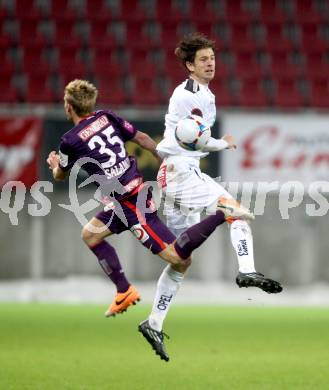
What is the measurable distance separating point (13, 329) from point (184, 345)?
205cm

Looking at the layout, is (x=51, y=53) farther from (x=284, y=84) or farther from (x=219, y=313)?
(x=219, y=313)

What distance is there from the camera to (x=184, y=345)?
8.64 m

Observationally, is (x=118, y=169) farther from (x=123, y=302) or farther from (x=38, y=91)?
(x=38, y=91)

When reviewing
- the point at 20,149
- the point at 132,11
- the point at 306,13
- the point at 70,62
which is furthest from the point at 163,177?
the point at 306,13

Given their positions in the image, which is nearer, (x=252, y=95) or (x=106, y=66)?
(x=252, y=95)

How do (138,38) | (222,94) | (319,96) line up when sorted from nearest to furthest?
1. (222,94)
2. (319,96)
3. (138,38)

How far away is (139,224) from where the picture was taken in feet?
22.7

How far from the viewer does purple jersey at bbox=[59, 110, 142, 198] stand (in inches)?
270

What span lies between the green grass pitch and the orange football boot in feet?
1.41

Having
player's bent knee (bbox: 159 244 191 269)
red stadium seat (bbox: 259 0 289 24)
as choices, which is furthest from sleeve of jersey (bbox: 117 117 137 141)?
red stadium seat (bbox: 259 0 289 24)

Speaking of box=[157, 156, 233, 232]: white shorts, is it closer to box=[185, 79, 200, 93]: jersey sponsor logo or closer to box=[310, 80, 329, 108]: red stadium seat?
box=[185, 79, 200, 93]: jersey sponsor logo

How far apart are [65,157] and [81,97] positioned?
0.44 m

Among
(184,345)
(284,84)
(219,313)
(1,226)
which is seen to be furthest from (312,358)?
(284,84)

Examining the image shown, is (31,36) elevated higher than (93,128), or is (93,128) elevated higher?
(31,36)
